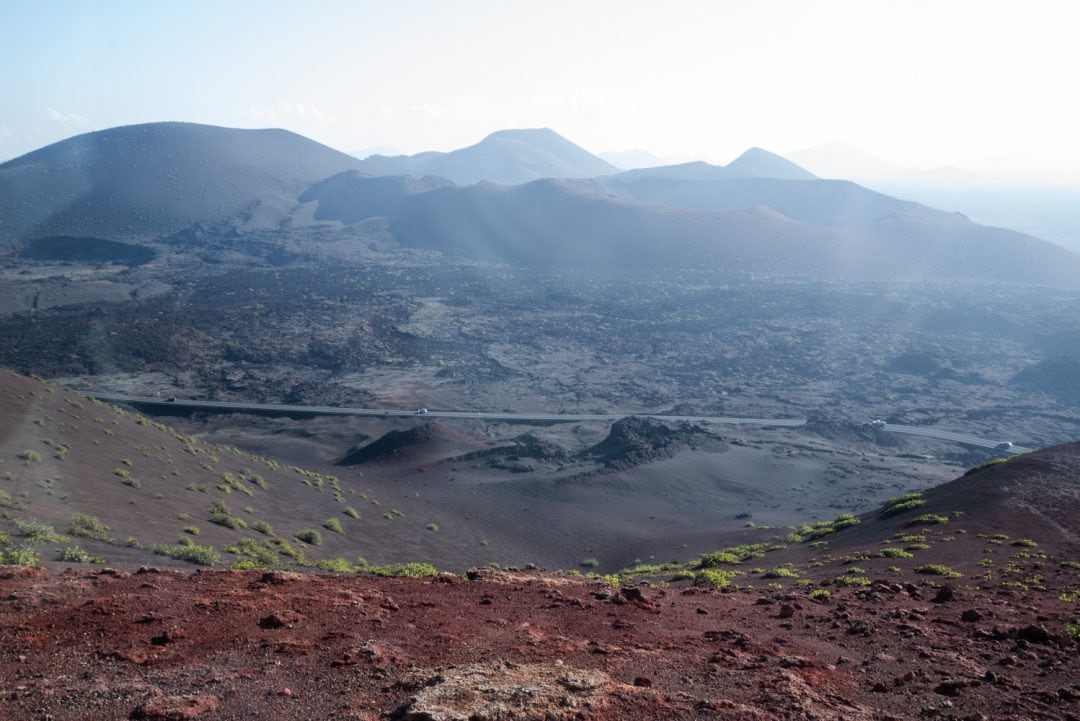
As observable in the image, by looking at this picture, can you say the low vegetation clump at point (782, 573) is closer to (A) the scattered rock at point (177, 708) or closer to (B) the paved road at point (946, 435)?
(A) the scattered rock at point (177, 708)

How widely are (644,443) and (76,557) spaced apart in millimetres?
33877

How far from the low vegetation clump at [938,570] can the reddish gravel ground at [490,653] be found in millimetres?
2144

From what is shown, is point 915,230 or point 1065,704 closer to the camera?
point 1065,704

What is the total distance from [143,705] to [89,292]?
94.5 metres

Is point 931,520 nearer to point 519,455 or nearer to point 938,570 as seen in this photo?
point 938,570

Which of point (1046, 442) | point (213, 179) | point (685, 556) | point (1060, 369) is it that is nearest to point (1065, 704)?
point (685, 556)

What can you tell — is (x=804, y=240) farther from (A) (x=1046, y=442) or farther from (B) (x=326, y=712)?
(B) (x=326, y=712)

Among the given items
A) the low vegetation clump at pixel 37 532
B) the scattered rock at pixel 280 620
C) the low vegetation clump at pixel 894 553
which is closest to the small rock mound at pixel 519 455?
the low vegetation clump at pixel 894 553

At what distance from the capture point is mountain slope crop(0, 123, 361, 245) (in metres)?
122

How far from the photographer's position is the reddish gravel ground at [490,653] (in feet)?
21.7

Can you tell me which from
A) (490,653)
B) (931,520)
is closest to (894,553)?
(931,520)

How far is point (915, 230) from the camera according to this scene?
457 ft

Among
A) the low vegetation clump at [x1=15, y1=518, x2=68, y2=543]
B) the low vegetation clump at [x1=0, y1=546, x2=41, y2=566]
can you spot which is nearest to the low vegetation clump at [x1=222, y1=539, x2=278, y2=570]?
the low vegetation clump at [x1=15, y1=518, x2=68, y2=543]

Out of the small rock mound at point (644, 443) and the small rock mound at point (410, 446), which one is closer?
the small rock mound at point (644, 443)
